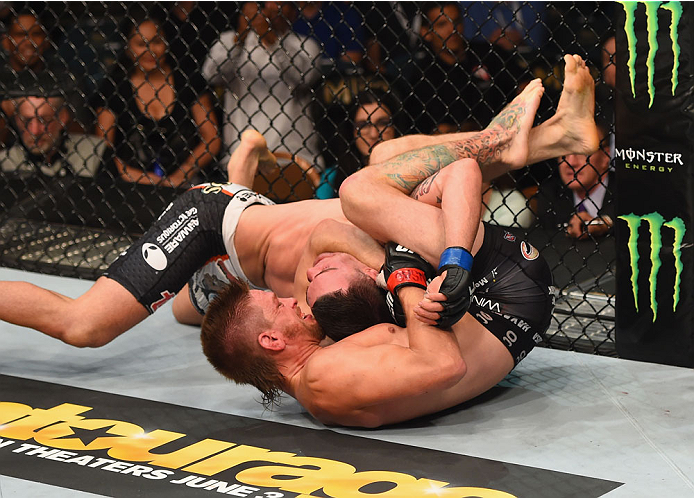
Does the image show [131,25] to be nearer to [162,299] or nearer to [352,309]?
[162,299]

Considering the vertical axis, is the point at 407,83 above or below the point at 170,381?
above

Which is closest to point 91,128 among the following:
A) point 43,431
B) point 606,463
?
point 43,431

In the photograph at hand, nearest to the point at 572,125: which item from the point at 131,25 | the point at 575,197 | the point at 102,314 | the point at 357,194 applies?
the point at 357,194

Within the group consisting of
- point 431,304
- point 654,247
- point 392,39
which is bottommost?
point 431,304

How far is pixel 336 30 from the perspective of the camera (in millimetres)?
3279

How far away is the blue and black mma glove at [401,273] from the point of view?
172 centimetres

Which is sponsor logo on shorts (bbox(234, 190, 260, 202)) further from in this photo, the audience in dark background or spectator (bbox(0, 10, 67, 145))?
spectator (bbox(0, 10, 67, 145))

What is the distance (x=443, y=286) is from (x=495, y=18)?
1701 millimetres

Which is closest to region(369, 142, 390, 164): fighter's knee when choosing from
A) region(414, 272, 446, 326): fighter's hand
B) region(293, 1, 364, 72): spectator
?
region(414, 272, 446, 326): fighter's hand

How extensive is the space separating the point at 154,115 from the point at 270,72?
61cm

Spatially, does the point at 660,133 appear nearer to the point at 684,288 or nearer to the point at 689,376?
the point at 684,288

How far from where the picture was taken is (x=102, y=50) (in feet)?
12.3

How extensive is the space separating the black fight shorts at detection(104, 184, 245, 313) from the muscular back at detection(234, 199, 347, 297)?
0.07m

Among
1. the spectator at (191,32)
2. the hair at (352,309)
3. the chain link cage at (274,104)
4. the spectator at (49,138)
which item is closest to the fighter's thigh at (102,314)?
the hair at (352,309)
